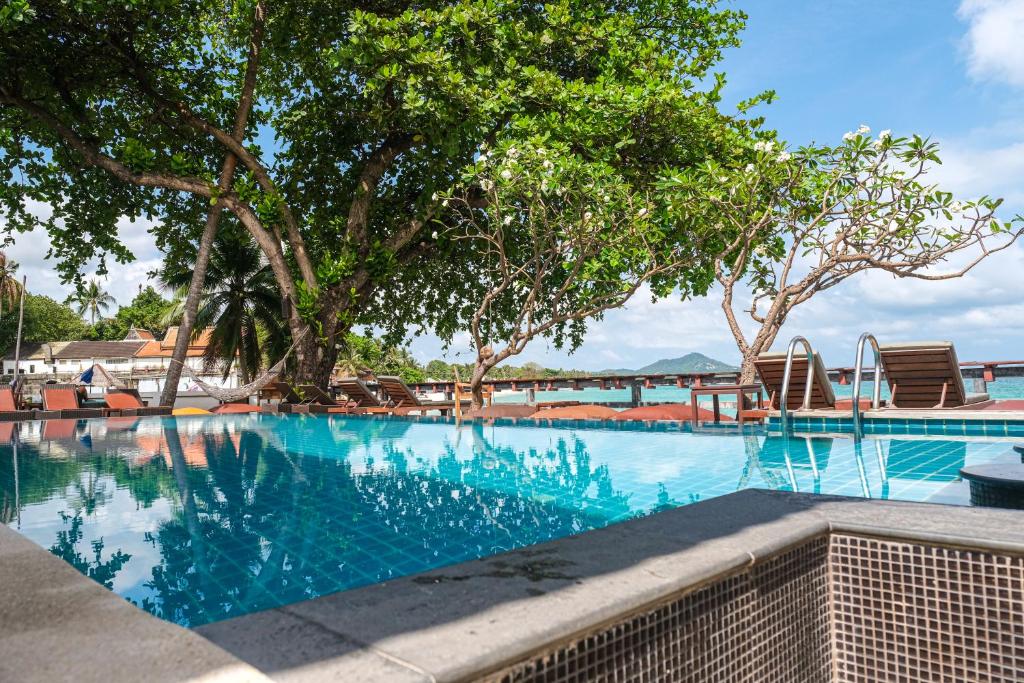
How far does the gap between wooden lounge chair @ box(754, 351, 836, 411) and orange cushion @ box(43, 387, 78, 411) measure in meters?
16.2

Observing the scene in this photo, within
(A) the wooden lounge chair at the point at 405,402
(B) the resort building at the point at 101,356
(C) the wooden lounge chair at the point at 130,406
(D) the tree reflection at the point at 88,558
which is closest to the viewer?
(D) the tree reflection at the point at 88,558

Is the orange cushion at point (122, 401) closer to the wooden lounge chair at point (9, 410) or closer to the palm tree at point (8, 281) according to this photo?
the wooden lounge chair at point (9, 410)

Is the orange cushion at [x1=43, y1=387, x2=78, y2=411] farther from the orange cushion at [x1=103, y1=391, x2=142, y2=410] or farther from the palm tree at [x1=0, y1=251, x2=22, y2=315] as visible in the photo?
the palm tree at [x1=0, y1=251, x2=22, y2=315]

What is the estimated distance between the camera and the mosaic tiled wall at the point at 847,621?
1837 mm

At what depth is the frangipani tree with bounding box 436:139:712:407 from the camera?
37.0ft

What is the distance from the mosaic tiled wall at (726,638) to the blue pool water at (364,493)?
1830 mm

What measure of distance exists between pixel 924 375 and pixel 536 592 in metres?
8.39

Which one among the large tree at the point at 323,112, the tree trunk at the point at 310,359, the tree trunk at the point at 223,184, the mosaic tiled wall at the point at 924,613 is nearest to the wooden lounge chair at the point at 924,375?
the large tree at the point at 323,112

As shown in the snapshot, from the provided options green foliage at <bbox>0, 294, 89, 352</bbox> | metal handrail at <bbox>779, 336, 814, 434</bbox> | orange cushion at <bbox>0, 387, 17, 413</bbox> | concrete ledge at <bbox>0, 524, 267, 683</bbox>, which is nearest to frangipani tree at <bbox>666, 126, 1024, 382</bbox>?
metal handrail at <bbox>779, 336, 814, 434</bbox>

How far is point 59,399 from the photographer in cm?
1620

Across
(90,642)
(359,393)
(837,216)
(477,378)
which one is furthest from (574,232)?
(90,642)

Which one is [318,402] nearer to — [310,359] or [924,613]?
[310,359]

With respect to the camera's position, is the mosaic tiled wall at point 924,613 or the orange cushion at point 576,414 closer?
the mosaic tiled wall at point 924,613

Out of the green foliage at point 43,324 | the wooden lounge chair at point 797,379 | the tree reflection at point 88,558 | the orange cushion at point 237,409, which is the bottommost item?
the tree reflection at point 88,558
